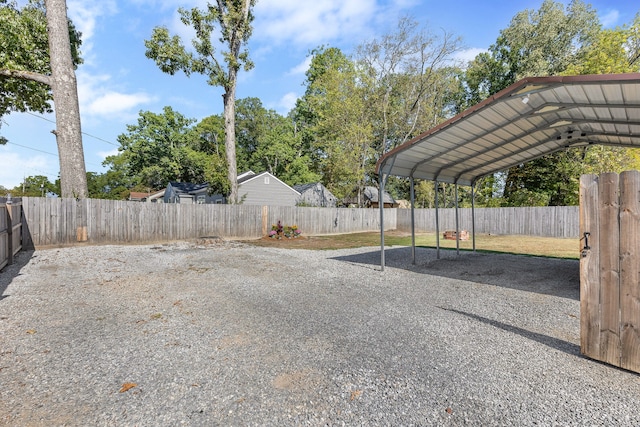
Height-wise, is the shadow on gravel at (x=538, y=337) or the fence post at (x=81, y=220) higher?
the fence post at (x=81, y=220)

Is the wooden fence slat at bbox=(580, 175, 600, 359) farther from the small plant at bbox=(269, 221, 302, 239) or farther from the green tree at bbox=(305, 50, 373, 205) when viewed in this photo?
the green tree at bbox=(305, 50, 373, 205)

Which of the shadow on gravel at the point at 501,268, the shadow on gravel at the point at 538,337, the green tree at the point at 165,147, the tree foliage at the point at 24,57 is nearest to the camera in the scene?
the shadow on gravel at the point at 538,337

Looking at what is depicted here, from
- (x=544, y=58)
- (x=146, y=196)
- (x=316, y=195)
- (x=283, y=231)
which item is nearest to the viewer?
(x=283, y=231)

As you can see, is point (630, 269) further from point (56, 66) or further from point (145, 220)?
point (56, 66)

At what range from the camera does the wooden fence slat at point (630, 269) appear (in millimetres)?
2354

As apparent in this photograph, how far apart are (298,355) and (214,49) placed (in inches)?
640

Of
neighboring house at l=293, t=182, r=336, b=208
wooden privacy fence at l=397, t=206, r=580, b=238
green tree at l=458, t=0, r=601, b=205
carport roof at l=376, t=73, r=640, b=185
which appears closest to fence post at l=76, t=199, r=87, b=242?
carport roof at l=376, t=73, r=640, b=185

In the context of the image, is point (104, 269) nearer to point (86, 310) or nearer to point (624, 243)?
point (86, 310)

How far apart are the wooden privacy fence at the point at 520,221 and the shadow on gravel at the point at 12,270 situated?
20.0 m

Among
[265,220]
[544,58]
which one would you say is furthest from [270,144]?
[544,58]

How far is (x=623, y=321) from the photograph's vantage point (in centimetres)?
242

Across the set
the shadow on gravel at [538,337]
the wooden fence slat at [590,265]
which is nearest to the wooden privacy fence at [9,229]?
the shadow on gravel at [538,337]

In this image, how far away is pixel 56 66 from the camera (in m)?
9.86

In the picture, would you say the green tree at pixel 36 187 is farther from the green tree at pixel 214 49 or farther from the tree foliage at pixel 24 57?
the green tree at pixel 214 49
